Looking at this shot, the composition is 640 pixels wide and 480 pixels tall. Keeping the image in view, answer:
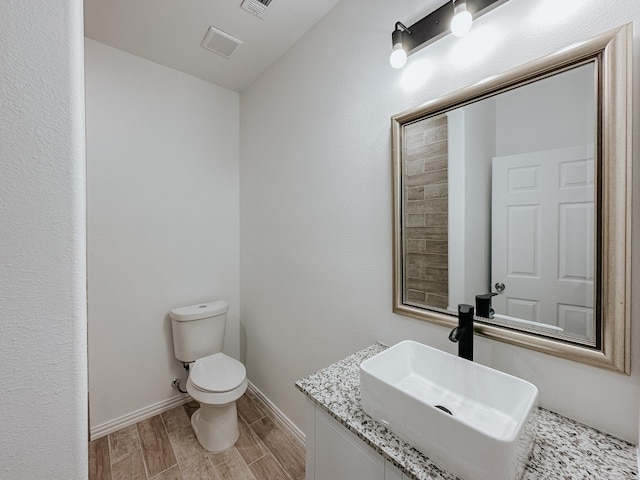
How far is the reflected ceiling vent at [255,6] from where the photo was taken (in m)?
1.49

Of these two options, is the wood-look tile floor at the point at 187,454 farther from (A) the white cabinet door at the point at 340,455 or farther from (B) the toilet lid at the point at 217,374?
(A) the white cabinet door at the point at 340,455

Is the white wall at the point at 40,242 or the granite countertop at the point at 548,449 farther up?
the white wall at the point at 40,242

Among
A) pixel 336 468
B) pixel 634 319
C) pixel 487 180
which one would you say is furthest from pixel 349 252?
pixel 634 319

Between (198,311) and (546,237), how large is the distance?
6.82 ft

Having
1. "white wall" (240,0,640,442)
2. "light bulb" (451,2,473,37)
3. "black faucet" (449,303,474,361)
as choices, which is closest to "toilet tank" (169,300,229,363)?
"white wall" (240,0,640,442)

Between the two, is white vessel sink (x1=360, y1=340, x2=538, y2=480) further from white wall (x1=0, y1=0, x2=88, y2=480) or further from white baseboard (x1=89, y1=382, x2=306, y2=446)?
white baseboard (x1=89, y1=382, x2=306, y2=446)

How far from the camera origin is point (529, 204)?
0.94 metres

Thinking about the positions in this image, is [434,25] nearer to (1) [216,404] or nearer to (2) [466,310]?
(2) [466,310]

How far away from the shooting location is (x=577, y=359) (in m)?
0.81

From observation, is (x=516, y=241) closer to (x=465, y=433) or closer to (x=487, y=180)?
(x=487, y=180)

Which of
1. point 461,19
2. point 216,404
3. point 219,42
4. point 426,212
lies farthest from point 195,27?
point 216,404

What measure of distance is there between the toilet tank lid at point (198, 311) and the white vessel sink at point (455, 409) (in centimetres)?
151

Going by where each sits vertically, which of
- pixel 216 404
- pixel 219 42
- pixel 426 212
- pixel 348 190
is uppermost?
pixel 219 42

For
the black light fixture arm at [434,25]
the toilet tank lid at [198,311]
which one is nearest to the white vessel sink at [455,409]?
the black light fixture arm at [434,25]
